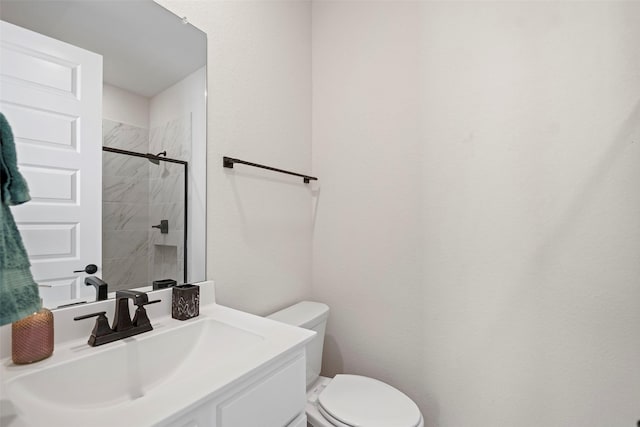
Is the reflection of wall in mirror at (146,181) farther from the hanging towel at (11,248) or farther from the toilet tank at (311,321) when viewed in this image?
the toilet tank at (311,321)

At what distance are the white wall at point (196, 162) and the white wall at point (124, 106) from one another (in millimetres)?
119

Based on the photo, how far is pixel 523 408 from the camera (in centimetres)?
120

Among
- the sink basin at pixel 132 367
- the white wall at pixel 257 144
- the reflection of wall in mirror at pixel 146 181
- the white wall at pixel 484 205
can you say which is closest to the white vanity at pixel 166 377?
the sink basin at pixel 132 367

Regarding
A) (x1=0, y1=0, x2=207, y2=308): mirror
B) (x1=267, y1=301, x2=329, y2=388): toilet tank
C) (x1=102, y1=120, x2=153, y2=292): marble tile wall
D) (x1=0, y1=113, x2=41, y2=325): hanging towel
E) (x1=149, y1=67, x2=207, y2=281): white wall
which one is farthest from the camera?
(x1=267, y1=301, x2=329, y2=388): toilet tank

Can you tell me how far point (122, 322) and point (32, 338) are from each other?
181 mm

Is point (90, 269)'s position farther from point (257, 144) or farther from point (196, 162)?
point (257, 144)

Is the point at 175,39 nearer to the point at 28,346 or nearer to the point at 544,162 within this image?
the point at 28,346

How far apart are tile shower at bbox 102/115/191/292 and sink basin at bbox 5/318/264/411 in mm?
205

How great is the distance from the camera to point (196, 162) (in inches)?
43.4

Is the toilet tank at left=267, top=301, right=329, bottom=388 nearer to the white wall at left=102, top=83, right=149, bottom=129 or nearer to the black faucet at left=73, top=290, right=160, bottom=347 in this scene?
the black faucet at left=73, top=290, right=160, bottom=347

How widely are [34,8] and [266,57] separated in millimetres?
832

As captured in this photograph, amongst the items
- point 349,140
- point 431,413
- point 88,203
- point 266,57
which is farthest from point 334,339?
point 266,57

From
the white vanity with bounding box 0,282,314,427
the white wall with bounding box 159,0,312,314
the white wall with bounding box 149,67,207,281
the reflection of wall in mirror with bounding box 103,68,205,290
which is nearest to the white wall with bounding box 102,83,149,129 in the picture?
the reflection of wall in mirror with bounding box 103,68,205,290

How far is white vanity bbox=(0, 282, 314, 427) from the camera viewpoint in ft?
1.78
